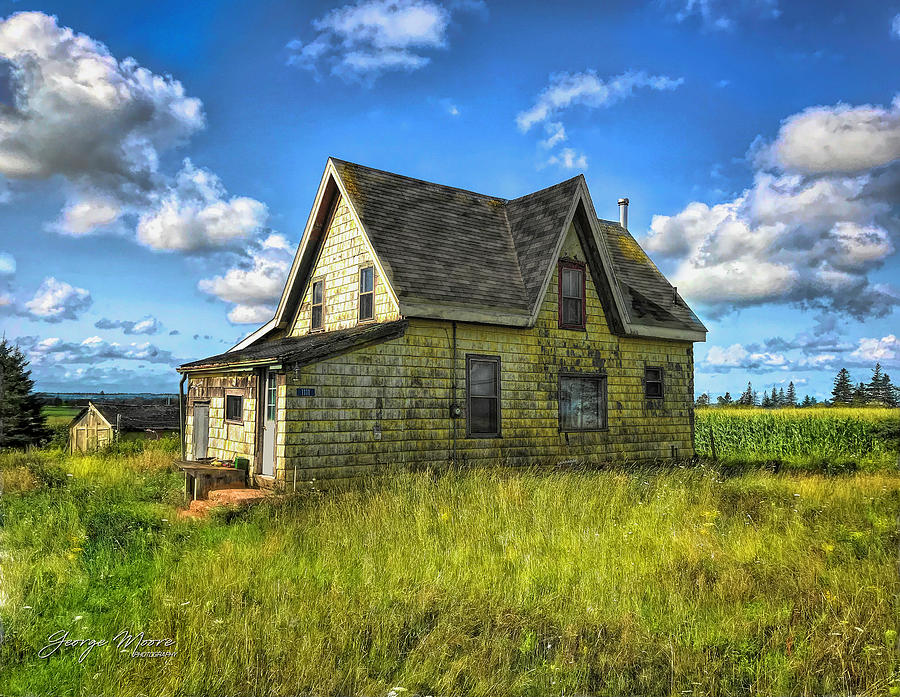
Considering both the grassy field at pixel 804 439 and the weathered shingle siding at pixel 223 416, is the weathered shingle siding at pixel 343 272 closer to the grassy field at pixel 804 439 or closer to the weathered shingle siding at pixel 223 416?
the weathered shingle siding at pixel 223 416

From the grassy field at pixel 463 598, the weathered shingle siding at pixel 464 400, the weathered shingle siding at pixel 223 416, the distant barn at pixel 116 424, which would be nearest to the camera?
the grassy field at pixel 463 598

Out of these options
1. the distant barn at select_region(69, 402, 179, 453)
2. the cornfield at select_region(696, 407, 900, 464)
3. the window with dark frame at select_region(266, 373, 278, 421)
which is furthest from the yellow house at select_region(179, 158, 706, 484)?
the distant barn at select_region(69, 402, 179, 453)

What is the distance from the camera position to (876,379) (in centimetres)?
6028

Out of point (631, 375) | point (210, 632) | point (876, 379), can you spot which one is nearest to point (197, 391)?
point (631, 375)

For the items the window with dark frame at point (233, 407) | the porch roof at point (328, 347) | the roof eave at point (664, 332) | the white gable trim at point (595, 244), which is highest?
the white gable trim at point (595, 244)

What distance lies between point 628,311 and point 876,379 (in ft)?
170

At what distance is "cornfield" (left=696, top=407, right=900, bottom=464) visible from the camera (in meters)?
24.5

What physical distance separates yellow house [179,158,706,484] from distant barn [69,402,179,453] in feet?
36.6

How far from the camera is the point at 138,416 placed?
101 feet

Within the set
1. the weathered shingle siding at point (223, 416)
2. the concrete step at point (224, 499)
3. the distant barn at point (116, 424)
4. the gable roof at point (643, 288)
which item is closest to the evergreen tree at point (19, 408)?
the distant barn at point (116, 424)

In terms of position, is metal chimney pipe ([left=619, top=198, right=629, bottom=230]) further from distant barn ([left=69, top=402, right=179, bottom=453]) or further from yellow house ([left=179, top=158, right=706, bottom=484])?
distant barn ([left=69, top=402, right=179, bottom=453])

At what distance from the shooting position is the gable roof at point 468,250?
643 inches

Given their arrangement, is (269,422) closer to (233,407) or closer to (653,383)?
(233,407)

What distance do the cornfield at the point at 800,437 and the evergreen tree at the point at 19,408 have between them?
98.1 feet
